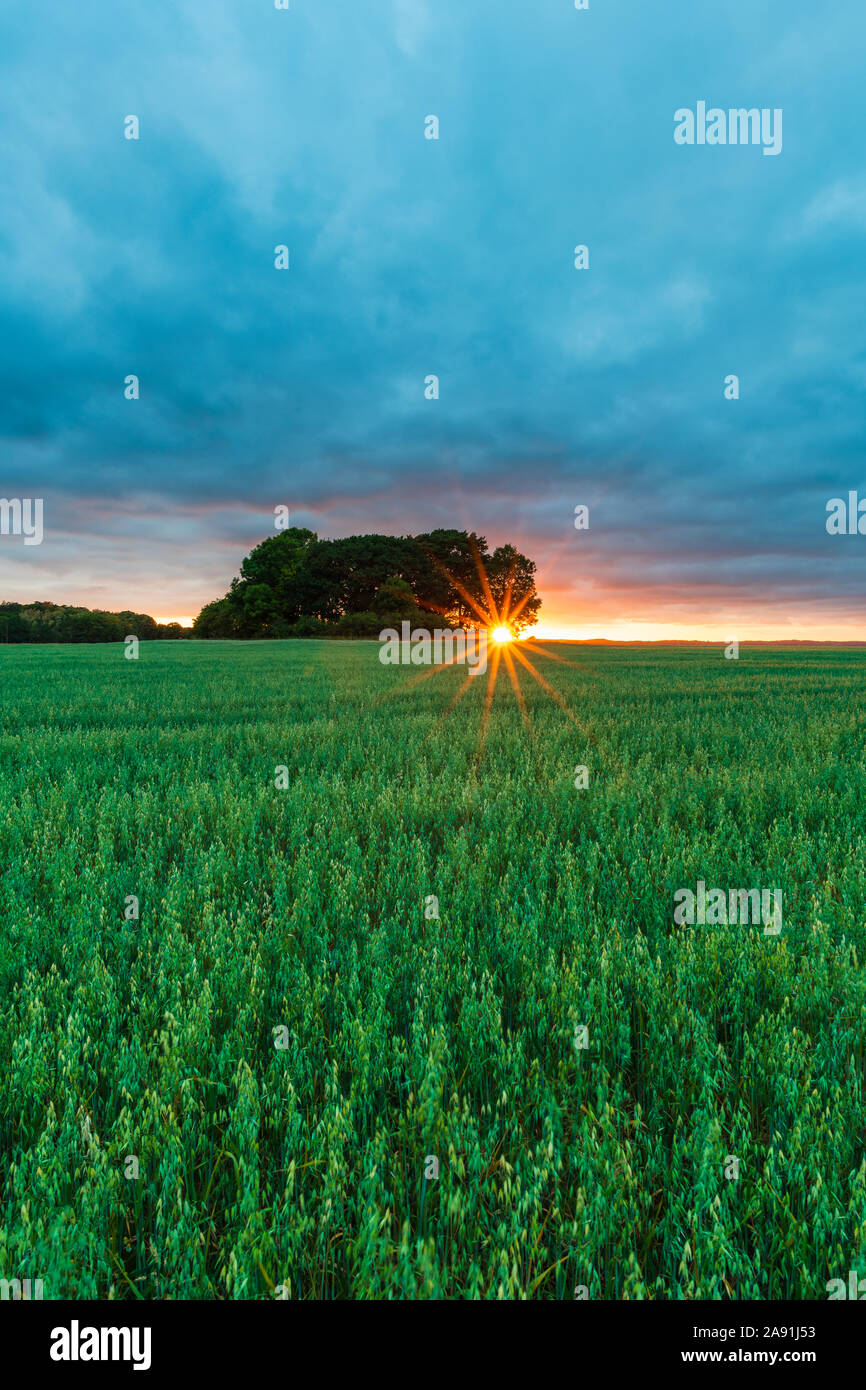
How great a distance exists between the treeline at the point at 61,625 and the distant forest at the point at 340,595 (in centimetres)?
10

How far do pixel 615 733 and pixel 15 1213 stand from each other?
8.70 meters

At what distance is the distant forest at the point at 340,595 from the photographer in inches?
2689

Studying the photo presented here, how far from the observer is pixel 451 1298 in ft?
4.97

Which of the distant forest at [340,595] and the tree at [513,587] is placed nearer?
the distant forest at [340,595]

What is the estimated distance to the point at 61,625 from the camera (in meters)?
66.2

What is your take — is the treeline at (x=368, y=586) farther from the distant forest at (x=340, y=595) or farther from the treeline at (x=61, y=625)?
the treeline at (x=61, y=625)

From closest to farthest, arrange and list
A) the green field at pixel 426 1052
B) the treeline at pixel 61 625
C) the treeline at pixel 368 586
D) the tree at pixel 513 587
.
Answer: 1. the green field at pixel 426 1052
2. the treeline at pixel 61 625
3. the treeline at pixel 368 586
4. the tree at pixel 513 587

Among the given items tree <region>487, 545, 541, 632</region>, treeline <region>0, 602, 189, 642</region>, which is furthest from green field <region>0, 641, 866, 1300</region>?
tree <region>487, 545, 541, 632</region>

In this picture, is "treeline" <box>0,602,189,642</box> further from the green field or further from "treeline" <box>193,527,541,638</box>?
the green field

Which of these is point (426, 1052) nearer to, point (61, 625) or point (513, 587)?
point (61, 625)

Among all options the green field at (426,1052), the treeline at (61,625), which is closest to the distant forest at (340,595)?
the treeline at (61,625)
